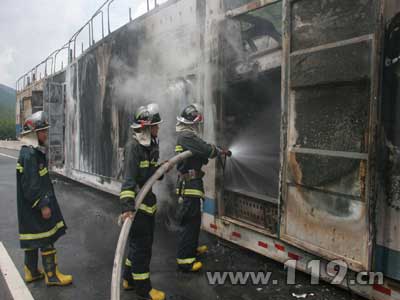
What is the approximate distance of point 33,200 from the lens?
3.62 m

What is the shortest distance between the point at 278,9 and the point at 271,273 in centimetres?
325

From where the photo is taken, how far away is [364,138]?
111 inches

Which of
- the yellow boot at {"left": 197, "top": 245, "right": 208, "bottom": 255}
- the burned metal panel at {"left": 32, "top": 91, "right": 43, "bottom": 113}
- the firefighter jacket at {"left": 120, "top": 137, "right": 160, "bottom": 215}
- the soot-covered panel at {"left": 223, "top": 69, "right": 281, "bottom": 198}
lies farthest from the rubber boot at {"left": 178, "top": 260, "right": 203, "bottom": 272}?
the burned metal panel at {"left": 32, "top": 91, "right": 43, "bottom": 113}

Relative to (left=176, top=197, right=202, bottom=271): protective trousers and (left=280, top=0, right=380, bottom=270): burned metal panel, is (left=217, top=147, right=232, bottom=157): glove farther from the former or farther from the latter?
(left=280, top=0, right=380, bottom=270): burned metal panel

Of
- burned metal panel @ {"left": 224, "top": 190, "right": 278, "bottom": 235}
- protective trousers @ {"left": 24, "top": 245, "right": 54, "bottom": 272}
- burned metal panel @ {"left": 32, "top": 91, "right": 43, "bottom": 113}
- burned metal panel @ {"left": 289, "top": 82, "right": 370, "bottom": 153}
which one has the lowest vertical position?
protective trousers @ {"left": 24, "top": 245, "right": 54, "bottom": 272}

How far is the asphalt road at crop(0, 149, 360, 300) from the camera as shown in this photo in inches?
136

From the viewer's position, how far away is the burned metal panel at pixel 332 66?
2811 millimetres

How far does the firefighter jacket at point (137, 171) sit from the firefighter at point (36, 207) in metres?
0.93

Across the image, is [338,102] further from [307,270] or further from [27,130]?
[27,130]

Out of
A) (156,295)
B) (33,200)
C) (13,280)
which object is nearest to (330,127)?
(156,295)

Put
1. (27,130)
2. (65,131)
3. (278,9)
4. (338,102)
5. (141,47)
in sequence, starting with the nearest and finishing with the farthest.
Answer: (338,102), (27,130), (278,9), (141,47), (65,131)

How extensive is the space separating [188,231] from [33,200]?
5.20 feet

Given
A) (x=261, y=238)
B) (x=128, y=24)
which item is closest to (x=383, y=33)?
(x=261, y=238)

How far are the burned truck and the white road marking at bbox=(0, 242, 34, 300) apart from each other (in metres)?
2.13
